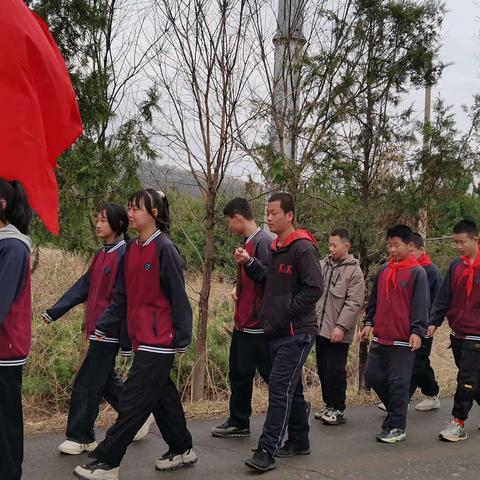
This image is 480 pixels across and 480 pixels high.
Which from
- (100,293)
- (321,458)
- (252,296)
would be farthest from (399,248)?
(100,293)

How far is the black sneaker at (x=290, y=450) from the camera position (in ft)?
17.1

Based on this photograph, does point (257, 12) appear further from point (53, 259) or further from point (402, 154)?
point (53, 259)

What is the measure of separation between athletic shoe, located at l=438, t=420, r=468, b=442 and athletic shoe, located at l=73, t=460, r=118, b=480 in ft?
9.92

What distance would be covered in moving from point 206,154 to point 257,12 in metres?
1.62

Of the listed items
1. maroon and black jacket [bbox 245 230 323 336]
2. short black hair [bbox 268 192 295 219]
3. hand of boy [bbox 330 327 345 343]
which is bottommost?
hand of boy [bbox 330 327 345 343]

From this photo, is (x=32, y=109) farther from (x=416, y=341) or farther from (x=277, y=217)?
(x=416, y=341)

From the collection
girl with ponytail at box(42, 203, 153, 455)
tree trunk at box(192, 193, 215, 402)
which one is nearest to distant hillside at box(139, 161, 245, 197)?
tree trunk at box(192, 193, 215, 402)

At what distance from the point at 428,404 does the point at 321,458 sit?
220cm

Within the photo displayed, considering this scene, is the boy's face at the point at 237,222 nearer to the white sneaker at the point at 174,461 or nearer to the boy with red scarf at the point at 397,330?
the boy with red scarf at the point at 397,330

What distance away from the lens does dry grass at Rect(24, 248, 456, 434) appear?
21.4 ft

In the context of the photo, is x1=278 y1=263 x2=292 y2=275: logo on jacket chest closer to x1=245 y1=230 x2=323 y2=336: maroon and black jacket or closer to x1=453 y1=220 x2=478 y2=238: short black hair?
x1=245 y1=230 x2=323 y2=336: maroon and black jacket

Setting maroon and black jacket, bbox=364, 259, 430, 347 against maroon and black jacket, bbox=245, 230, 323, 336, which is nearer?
maroon and black jacket, bbox=245, 230, 323, 336

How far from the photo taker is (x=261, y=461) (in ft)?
15.8

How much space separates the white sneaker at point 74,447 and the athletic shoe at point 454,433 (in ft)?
9.89
